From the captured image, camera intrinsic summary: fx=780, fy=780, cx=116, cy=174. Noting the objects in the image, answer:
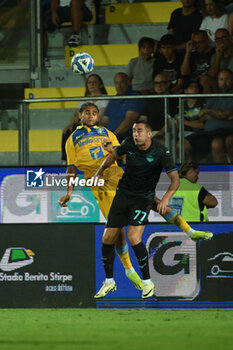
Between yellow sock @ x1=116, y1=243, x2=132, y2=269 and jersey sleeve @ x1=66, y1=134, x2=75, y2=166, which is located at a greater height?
jersey sleeve @ x1=66, y1=134, x2=75, y2=166

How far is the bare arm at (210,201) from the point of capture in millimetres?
10555

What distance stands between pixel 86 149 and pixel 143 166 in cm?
92

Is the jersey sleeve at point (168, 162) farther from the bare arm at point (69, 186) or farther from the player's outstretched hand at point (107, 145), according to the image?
the bare arm at point (69, 186)

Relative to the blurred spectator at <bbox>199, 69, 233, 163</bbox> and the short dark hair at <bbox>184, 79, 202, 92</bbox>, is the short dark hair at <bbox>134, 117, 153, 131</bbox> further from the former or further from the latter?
the short dark hair at <bbox>184, 79, 202, 92</bbox>

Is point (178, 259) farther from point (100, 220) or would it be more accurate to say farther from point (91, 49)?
point (91, 49)

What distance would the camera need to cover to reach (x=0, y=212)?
1075 centimetres

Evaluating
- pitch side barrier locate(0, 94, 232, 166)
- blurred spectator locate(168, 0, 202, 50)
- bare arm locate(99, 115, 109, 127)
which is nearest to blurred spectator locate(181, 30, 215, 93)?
blurred spectator locate(168, 0, 202, 50)

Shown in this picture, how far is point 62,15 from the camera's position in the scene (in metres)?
15.1

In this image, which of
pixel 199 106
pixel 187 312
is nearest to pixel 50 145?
pixel 199 106

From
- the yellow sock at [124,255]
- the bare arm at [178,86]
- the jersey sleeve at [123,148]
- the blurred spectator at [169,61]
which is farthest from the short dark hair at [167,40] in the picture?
the yellow sock at [124,255]

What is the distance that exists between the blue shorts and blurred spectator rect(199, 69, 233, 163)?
557 cm

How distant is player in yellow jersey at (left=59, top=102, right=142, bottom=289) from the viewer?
34.6 ft

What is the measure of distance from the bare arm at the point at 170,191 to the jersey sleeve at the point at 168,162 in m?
0.07

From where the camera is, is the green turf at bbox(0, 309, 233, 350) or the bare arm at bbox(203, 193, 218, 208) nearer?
the green turf at bbox(0, 309, 233, 350)
